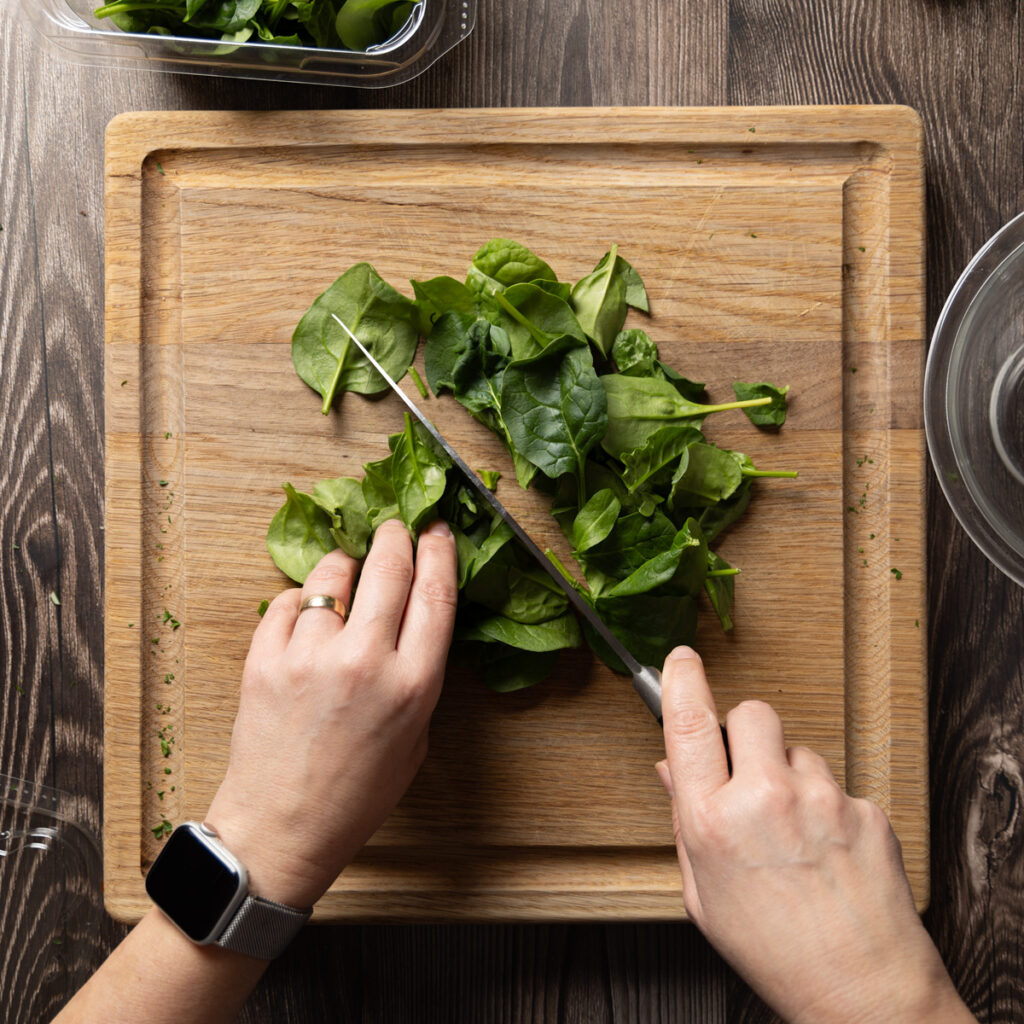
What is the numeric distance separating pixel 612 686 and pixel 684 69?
79 centimetres

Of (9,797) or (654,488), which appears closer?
(654,488)

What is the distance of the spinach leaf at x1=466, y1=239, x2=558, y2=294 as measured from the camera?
1000mm

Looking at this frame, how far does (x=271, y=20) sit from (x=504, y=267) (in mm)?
378

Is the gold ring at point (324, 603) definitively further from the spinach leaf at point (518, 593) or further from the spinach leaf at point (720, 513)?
the spinach leaf at point (720, 513)

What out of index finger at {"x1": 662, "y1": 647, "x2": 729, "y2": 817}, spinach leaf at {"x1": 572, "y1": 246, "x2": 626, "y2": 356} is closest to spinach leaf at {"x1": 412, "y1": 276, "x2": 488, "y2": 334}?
spinach leaf at {"x1": 572, "y1": 246, "x2": 626, "y2": 356}

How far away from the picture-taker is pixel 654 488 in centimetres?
99

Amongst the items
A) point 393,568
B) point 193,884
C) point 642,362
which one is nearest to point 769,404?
point 642,362

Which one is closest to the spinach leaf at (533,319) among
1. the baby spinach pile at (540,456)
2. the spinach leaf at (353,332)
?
the baby spinach pile at (540,456)

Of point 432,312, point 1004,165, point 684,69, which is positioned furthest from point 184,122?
point 1004,165

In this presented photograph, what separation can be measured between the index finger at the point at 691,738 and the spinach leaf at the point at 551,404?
261 mm

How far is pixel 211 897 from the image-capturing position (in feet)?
2.97

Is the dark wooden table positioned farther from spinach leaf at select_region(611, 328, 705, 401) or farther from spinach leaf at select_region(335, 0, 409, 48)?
spinach leaf at select_region(611, 328, 705, 401)

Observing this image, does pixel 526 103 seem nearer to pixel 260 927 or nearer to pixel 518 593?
pixel 518 593

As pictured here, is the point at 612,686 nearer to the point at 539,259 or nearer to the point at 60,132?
the point at 539,259
